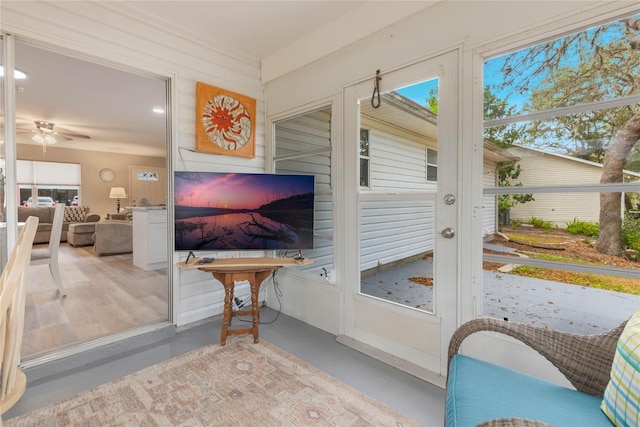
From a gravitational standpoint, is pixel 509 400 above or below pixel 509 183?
below

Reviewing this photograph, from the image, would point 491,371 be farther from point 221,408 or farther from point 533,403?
point 221,408

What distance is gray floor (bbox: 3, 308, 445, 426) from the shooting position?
1.69 metres

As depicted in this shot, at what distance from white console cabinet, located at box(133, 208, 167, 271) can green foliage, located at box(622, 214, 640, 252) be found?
528cm

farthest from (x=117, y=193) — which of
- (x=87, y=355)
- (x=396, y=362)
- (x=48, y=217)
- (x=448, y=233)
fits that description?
(x=448, y=233)

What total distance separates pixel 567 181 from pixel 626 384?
1040mm

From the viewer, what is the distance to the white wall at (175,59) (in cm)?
201

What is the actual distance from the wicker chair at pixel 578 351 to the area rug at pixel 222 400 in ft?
2.55

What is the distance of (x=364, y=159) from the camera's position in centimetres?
242

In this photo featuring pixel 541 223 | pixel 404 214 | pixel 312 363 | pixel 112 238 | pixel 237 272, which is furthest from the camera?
pixel 112 238

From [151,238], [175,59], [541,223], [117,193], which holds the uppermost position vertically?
[175,59]

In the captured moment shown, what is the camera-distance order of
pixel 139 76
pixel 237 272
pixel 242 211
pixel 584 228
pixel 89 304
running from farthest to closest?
pixel 89 304 → pixel 139 76 → pixel 242 211 → pixel 237 272 → pixel 584 228

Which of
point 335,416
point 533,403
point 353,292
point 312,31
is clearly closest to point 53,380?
point 335,416

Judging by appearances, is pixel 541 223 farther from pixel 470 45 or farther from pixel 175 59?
pixel 175 59

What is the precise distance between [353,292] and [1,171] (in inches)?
105
